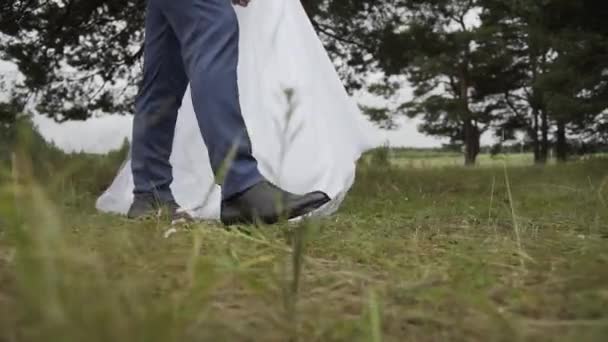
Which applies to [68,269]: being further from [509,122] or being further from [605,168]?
[509,122]

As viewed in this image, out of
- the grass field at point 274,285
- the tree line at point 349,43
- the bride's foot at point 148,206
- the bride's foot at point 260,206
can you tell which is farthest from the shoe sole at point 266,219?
the tree line at point 349,43

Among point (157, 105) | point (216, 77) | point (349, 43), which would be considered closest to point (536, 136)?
point (349, 43)

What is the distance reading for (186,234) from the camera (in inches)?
44.7

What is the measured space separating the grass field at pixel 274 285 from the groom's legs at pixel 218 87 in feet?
0.88

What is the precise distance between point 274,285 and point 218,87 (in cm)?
83

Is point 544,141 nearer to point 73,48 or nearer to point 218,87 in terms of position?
point 73,48

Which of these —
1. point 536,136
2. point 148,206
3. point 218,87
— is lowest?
point 148,206

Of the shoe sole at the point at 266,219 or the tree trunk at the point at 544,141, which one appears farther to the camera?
→ the tree trunk at the point at 544,141

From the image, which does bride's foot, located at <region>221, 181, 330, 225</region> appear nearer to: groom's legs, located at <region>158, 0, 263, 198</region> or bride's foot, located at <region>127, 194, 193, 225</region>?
groom's legs, located at <region>158, 0, 263, 198</region>

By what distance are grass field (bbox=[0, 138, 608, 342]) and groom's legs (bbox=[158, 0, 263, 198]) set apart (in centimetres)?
27

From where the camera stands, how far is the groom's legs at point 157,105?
1823mm

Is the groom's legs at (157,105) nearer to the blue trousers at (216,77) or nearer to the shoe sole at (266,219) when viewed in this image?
the blue trousers at (216,77)

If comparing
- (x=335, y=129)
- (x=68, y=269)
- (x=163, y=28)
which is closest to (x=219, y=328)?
(x=68, y=269)

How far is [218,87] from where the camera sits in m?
1.45
